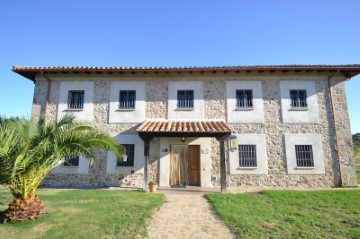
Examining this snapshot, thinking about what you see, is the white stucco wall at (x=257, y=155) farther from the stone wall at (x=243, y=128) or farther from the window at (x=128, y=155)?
the window at (x=128, y=155)

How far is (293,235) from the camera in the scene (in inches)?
193

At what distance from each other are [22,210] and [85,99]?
26.9 feet

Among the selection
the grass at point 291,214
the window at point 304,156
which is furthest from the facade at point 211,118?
the grass at point 291,214

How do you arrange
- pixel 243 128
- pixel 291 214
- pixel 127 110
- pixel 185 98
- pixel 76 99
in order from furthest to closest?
pixel 76 99 < pixel 185 98 < pixel 127 110 < pixel 243 128 < pixel 291 214

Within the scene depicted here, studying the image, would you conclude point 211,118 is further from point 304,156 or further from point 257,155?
point 304,156

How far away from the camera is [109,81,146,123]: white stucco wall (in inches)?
491

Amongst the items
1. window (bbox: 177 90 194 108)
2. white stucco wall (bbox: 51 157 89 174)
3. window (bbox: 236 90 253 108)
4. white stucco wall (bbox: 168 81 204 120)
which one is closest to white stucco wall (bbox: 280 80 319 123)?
window (bbox: 236 90 253 108)

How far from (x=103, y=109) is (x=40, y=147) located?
7.15 m

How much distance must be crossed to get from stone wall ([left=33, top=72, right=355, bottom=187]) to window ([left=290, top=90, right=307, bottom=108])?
31.7 inches

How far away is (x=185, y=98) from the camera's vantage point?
12836 millimetres

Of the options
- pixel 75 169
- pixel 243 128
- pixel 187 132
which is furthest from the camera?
pixel 243 128

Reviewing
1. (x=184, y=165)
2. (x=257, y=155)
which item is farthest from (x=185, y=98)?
(x=257, y=155)

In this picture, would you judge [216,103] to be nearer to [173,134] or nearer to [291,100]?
[173,134]

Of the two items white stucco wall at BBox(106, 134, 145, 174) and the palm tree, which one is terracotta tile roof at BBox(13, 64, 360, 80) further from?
the palm tree
